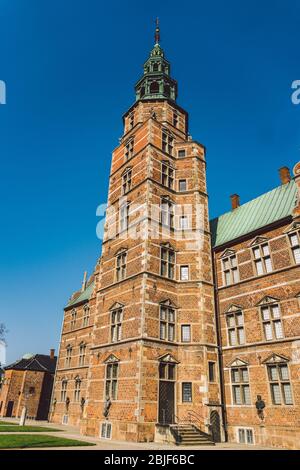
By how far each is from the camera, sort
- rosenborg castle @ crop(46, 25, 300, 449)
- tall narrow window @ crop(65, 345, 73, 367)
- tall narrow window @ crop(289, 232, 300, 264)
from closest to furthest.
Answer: rosenborg castle @ crop(46, 25, 300, 449) < tall narrow window @ crop(289, 232, 300, 264) < tall narrow window @ crop(65, 345, 73, 367)

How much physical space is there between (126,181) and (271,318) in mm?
15344

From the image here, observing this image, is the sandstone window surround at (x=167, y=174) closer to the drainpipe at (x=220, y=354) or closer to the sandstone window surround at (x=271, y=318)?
the drainpipe at (x=220, y=354)

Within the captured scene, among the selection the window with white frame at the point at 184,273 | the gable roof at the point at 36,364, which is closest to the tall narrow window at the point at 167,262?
the window with white frame at the point at 184,273

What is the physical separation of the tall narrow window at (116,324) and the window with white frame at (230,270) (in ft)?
24.6

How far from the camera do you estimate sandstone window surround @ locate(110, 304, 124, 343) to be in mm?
21109

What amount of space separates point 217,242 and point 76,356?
19867 millimetres

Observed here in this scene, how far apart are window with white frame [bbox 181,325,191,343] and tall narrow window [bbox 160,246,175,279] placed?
11.3 feet

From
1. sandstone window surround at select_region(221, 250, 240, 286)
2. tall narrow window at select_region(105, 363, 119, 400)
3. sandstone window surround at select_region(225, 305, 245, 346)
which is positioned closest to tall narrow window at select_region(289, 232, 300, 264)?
sandstone window surround at select_region(221, 250, 240, 286)

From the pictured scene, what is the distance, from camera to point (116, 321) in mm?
21594

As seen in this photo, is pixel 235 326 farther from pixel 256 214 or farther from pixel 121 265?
pixel 121 265

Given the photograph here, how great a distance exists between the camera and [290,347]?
1706 cm

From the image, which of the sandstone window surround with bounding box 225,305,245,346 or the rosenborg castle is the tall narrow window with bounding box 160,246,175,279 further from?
the sandstone window surround with bounding box 225,305,245,346

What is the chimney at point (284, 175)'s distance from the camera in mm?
24094
